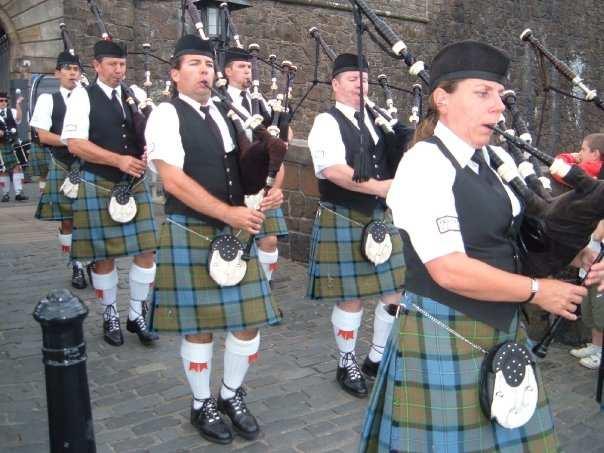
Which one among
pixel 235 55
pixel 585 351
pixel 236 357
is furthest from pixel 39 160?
pixel 585 351

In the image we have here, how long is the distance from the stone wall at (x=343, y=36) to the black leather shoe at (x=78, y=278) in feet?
6.43

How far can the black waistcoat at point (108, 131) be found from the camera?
4246 millimetres

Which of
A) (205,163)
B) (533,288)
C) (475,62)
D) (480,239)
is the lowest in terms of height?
(533,288)

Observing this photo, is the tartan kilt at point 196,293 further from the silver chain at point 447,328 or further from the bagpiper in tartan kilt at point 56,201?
the bagpiper in tartan kilt at point 56,201

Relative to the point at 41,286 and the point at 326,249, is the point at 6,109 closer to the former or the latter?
the point at 41,286

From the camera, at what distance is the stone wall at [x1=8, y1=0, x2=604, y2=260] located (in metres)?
11.1

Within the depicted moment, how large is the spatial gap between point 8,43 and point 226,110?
33.9ft

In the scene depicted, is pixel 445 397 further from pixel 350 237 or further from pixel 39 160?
pixel 39 160

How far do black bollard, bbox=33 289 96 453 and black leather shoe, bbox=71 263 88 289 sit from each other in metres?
3.51

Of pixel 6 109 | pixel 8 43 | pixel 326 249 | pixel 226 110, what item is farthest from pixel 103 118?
pixel 8 43

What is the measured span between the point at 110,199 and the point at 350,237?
165cm

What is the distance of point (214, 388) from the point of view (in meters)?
3.59

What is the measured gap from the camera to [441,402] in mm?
1952

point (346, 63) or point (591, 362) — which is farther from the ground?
point (346, 63)
